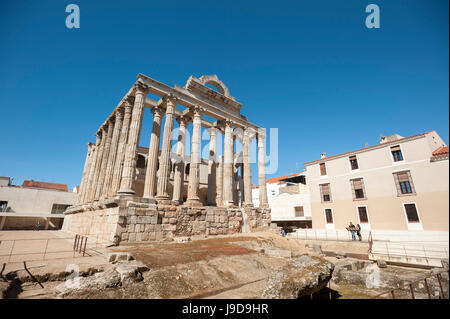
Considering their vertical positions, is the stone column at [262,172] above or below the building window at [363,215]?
above

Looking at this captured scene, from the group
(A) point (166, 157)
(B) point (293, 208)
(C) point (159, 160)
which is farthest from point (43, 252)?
(B) point (293, 208)

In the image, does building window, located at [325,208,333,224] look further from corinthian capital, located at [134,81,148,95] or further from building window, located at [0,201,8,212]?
building window, located at [0,201,8,212]

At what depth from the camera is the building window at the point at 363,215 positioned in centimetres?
1946

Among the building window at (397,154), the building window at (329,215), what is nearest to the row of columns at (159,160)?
the building window at (329,215)

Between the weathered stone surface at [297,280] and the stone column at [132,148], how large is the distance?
1012cm

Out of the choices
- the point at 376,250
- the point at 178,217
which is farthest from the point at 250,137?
the point at 376,250

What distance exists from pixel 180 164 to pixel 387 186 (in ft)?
45.2

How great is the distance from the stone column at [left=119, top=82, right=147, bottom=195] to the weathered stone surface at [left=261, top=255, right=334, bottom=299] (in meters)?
10.1

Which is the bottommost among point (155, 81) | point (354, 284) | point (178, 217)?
point (354, 284)

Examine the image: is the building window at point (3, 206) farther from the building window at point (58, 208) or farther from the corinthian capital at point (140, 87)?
the corinthian capital at point (140, 87)

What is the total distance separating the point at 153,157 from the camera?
14094 millimetres

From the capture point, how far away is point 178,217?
12727 mm
